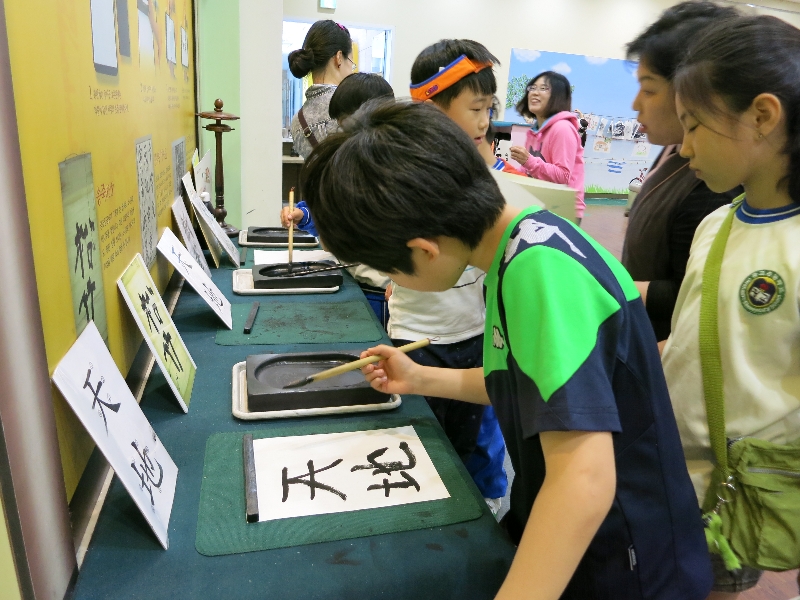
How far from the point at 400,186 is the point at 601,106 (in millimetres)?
6920

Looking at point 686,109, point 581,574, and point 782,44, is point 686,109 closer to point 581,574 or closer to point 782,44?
point 782,44

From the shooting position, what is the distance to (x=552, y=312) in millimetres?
490

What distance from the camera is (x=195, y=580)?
22.5 inches

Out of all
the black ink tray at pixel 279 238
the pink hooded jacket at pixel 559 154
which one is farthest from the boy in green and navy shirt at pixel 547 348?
the pink hooded jacket at pixel 559 154

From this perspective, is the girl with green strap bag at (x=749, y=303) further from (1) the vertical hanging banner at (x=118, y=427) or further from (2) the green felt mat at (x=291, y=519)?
(1) the vertical hanging banner at (x=118, y=427)

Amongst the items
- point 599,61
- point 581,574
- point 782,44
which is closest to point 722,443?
point 581,574

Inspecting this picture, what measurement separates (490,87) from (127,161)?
0.82m

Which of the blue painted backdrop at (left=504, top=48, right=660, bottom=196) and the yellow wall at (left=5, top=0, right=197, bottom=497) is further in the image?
the blue painted backdrop at (left=504, top=48, right=660, bottom=196)

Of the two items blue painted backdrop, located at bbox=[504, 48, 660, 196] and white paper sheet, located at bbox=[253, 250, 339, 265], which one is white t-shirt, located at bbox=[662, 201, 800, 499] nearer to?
white paper sheet, located at bbox=[253, 250, 339, 265]

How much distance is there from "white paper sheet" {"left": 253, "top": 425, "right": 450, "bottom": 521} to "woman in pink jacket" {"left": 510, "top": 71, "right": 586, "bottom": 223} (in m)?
2.11

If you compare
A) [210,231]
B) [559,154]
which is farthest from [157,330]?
[559,154]

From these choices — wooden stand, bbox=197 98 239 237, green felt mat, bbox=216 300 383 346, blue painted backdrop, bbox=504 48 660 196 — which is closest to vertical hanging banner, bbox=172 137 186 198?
wooden stand, bbox=197 98 239 237

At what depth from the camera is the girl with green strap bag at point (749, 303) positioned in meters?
0.75

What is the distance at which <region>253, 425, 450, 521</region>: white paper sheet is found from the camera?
2.26 ft
